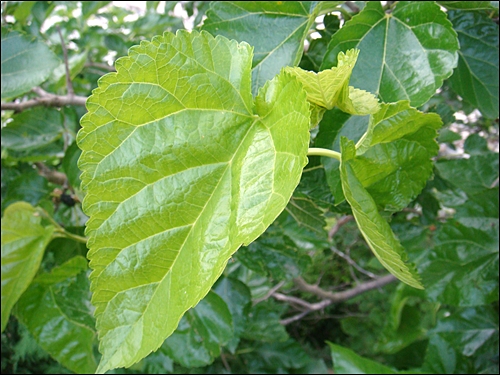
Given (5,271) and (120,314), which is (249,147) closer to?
(120,314)

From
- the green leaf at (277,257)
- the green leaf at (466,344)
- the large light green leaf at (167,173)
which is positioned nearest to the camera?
the large light green leaf at (167,173)

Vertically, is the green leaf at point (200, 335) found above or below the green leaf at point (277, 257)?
below

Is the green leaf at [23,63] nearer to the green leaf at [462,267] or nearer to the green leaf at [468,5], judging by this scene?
the green leaf at [468,5]

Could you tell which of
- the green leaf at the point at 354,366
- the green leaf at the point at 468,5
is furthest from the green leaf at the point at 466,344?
the green leaf at the point at 468,5

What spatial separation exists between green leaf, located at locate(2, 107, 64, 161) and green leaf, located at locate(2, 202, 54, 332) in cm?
23

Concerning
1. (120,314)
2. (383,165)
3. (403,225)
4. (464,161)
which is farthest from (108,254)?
(403,225)

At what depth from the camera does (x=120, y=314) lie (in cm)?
30

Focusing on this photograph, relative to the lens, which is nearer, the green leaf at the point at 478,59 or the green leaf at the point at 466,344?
the green leaf at the point at 478,59

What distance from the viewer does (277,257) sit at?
75 centimetres

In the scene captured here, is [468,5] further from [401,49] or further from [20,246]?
[20,246]

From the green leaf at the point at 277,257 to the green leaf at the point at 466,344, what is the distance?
382mm

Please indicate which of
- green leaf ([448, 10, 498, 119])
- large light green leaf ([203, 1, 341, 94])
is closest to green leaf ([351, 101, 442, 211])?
large light green leaf ([203, 1, 341, 94])

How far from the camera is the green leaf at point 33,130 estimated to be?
90 centimetres

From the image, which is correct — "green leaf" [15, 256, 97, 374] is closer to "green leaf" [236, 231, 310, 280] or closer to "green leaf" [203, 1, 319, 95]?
"green leaf" [236, 231, 310, 280]
